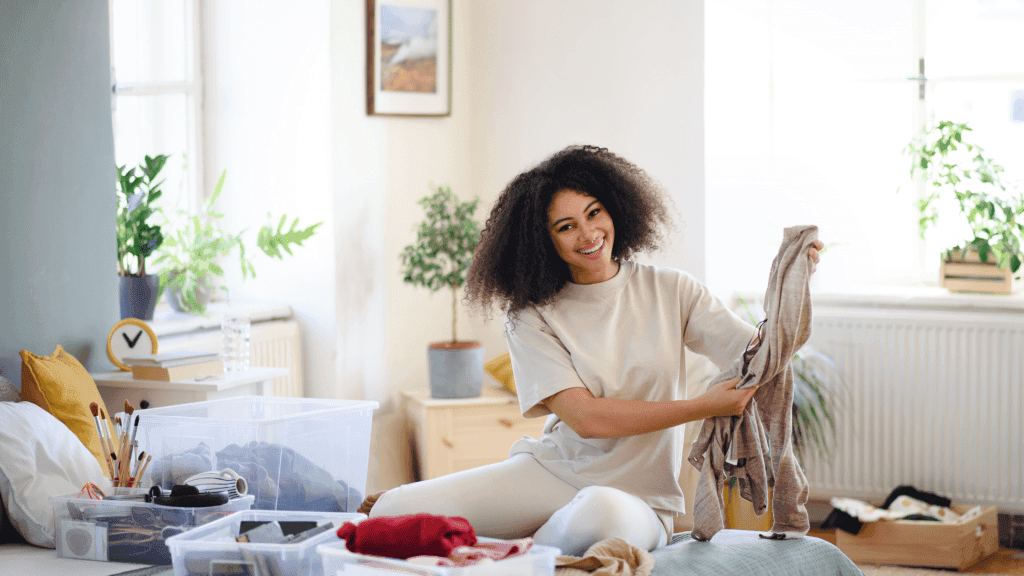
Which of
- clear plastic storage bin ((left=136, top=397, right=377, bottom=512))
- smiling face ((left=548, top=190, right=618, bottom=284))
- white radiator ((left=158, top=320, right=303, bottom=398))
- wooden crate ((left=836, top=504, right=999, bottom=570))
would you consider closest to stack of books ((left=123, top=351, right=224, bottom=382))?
white radiator ((left=158, top=320, right=303, bottom=398))

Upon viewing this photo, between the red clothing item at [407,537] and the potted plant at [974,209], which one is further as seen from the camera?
the potted plant at [974,209]

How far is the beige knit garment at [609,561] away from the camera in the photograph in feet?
5.07

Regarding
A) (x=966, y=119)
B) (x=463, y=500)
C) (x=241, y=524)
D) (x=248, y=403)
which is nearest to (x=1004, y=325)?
(x=966, y=119)

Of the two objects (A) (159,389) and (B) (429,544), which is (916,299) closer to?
(A) (159,389)

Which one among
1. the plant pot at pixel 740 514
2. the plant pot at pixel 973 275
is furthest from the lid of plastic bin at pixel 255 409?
the plant pot at pixel 973 275

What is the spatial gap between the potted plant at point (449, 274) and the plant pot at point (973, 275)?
5.45 ft

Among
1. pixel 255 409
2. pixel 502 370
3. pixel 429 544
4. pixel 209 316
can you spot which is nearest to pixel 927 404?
pixel 502 370

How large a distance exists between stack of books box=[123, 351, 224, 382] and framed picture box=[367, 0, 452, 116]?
1.25 meters

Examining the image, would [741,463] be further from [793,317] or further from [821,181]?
[821,181]

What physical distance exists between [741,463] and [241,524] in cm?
91

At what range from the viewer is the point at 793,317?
5.80ft

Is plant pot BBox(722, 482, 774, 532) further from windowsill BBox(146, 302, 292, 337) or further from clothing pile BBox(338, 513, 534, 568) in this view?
clothing pile BBox(338, 513, 534, 568)

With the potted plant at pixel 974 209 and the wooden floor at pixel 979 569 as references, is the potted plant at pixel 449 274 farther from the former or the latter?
the potted plant at pixel 974 209

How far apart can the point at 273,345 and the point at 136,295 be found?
523mm
